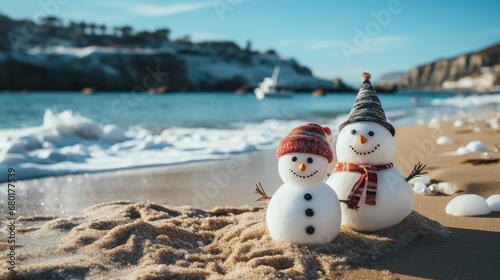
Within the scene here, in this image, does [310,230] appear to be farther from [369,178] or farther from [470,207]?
[470,207]

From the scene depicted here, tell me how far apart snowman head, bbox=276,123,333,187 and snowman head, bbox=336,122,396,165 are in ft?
1.19

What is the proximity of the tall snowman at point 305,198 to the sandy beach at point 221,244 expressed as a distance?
0.10 meters

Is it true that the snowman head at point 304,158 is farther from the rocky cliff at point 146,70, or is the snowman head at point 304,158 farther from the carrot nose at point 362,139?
the rocky cliff at point 146,70

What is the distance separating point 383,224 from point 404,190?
34 centimetres

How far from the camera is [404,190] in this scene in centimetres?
381

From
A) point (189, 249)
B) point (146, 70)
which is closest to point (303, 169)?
point (189, 249)

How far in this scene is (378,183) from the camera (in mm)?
3738

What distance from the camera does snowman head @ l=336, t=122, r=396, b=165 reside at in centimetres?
378

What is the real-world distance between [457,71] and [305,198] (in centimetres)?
19489

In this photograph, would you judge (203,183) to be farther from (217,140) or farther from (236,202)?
(217,140)

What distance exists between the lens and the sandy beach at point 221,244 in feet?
10.3

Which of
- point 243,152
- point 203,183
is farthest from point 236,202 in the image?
point 243,152

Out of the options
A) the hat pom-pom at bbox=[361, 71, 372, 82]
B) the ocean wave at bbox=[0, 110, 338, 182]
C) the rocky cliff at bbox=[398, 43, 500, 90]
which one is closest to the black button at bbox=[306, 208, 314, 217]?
the hat pom-pom at bbox=[361, 71, 372, 82]

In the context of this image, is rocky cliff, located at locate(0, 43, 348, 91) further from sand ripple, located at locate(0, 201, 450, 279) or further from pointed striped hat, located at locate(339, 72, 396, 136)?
sand ripple, located at locate(0, 201, 450, 279)
